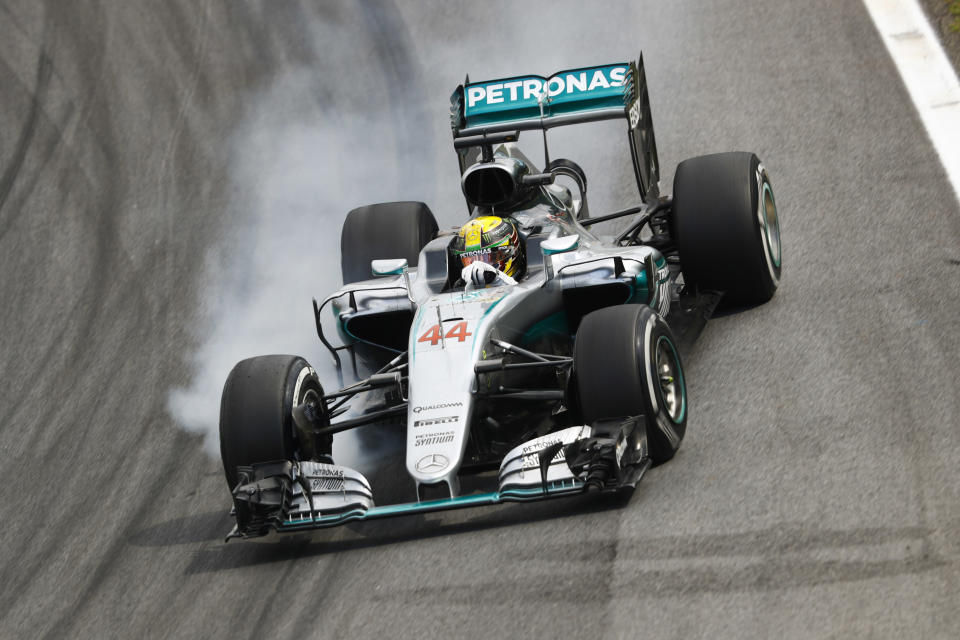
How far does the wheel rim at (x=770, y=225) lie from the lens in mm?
10133

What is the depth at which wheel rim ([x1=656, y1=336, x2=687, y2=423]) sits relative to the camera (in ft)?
26.4

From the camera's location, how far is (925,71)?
13391 mm

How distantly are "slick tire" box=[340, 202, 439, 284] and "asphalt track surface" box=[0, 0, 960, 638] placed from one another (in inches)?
77.2

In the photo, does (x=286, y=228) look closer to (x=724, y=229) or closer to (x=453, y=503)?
(x=724, y=229)

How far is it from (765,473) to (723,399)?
132cm

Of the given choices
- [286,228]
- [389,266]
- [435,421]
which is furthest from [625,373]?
[286,228]

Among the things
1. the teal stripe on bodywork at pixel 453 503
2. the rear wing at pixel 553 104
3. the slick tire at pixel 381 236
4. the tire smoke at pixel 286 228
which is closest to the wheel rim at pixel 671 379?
the teal stripe on bodywork at pixel 453 503

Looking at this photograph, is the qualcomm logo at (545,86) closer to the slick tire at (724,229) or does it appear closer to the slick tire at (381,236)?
the slick tire at (724,229)

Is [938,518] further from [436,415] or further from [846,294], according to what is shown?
[846,294]

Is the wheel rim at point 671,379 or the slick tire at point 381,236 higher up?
the slick tire at point 381,236

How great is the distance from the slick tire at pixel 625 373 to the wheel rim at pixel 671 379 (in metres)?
0.08

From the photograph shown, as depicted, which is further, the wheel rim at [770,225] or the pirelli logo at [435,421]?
the wheel rim at [770,225]

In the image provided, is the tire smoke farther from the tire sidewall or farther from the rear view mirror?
the tire sidewall

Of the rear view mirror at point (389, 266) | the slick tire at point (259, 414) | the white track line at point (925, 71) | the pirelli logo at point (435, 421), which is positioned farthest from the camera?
the white track line at point (925, 71)
